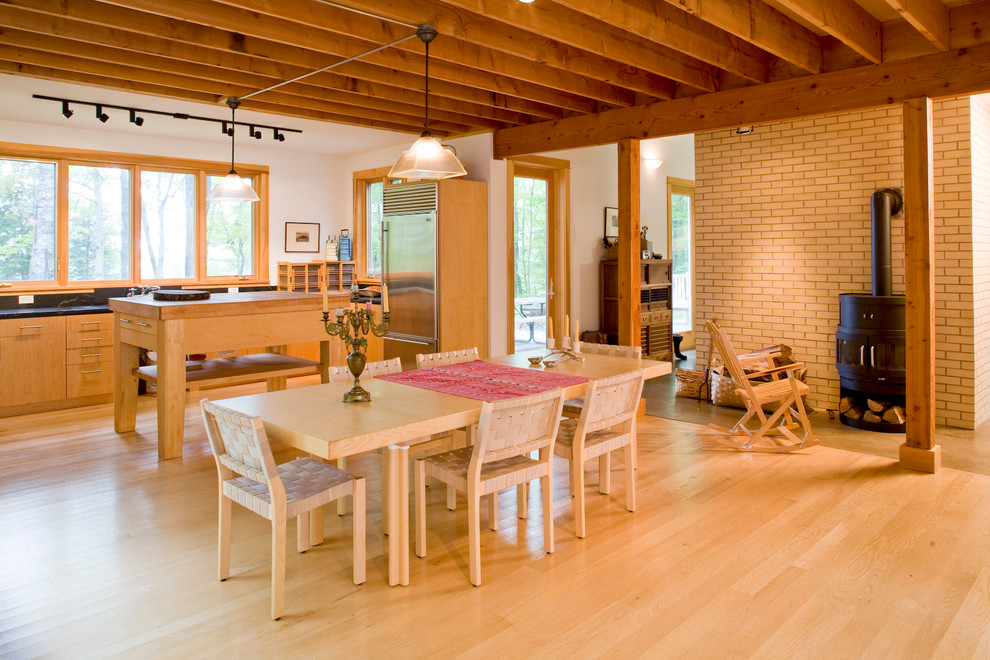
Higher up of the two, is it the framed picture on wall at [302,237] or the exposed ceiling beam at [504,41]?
the exposed ceiling beam at [504,41]

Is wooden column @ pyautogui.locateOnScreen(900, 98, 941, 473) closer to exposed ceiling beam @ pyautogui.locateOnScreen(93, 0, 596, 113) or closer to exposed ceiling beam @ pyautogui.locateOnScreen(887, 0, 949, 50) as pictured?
exposed ceiling beam @ pyautogui.locateOnScreen(887, 0, 949, 50)

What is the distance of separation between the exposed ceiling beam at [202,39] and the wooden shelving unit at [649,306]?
3.52 m

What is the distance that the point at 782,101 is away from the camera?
5.01 metres

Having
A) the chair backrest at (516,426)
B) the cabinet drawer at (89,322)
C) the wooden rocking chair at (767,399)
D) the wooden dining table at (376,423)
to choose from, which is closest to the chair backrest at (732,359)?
the wooden rocking chair at (767,399)

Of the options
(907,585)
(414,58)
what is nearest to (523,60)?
(414,58)

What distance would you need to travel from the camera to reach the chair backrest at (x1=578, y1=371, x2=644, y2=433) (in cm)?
335

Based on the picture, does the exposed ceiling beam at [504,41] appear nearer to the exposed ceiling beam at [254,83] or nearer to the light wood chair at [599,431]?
the exposed ceiling beam at [254,83]

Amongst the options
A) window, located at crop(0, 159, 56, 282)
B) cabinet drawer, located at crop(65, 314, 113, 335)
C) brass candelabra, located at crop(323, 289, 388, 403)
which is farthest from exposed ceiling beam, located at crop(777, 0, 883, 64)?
window, located at crop(0, 159, 56, 282)

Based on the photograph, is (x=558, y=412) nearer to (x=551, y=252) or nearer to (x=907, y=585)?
(x=907, y=585)

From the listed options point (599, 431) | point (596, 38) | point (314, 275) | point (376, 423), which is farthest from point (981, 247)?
point (314, 275)

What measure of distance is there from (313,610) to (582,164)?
6636 millimetres

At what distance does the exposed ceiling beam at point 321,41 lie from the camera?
3.70 metres

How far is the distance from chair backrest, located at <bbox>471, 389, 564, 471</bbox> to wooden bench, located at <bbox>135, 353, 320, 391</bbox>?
2.87 meters

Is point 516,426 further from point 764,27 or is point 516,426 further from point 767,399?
point 764,27
